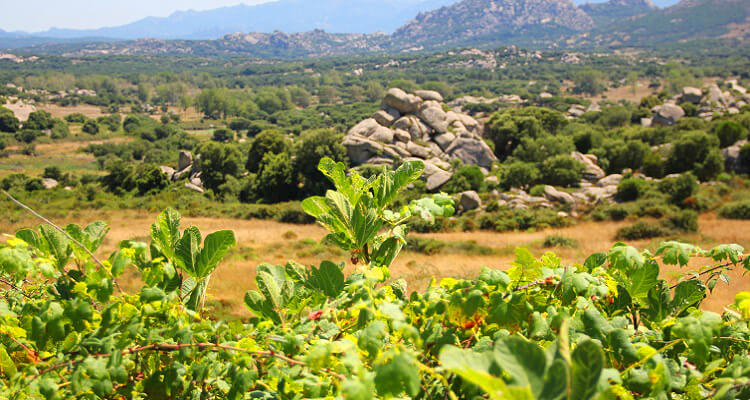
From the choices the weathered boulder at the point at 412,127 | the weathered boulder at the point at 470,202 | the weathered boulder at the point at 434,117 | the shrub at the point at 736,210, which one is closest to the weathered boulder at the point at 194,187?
the weathered boulder at the point at 412,127

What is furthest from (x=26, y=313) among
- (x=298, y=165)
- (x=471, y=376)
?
(x=298, y=165)

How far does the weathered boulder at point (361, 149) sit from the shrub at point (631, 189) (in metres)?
15.9

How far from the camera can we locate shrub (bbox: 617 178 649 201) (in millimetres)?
24906

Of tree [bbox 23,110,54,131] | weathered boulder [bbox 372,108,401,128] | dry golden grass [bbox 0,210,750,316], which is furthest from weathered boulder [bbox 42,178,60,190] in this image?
tree [bbox 23,110,54,131]

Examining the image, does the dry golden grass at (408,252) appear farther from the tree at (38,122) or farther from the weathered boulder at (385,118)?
the tree at (38,122)

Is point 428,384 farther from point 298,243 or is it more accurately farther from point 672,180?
point 672,180

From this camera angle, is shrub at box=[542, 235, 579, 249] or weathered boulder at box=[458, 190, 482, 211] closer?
shrub at box=[542, 235, 579, 249]

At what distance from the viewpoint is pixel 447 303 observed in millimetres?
1390

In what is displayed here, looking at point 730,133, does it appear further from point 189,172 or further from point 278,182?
point 189,172

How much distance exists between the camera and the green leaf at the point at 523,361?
3.08 feet

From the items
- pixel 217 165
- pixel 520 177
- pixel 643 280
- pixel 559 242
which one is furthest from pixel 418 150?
pixel 643 280

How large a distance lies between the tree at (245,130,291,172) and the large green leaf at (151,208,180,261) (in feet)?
118

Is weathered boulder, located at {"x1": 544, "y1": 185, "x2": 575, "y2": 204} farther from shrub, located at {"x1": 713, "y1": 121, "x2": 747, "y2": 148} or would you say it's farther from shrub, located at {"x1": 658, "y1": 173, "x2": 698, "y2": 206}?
shrub, located at {"x1": 713, "y1": 121, "x2": 747, "y2": 148}

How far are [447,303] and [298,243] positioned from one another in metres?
18.4
